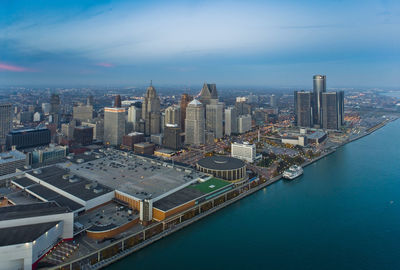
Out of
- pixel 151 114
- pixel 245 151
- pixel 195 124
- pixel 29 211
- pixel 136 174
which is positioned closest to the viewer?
pixel 29 211

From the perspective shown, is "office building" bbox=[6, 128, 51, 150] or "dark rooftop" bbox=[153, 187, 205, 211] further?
"office building" bbox=[6, 128, 51, 150]

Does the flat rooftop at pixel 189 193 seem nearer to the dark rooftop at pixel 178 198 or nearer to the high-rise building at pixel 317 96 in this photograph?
the dark rooftop at pixel 178 198

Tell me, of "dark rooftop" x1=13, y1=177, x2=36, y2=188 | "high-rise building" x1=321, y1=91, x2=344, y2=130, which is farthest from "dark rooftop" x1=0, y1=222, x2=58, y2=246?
"high-rise building" x1=321, y1=91, x2=344, y2=130

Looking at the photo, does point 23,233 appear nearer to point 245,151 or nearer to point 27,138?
point 245,151

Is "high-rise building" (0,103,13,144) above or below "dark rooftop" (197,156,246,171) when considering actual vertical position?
above

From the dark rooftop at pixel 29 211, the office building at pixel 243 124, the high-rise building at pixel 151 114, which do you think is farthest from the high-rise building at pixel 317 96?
the dark rooftop at pixel 29 211

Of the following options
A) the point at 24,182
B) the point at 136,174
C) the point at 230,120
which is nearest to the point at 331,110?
the point at 230,120

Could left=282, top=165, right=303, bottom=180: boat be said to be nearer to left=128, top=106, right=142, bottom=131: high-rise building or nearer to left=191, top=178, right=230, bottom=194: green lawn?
left=191, top=178, right=230, bottom=194: green lawn

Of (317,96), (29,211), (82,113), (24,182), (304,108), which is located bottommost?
(29,211)
